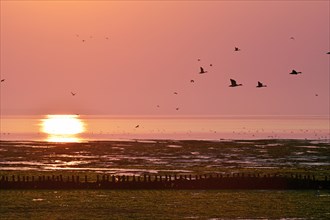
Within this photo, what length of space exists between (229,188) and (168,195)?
20.1 ft

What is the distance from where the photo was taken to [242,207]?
139 ft

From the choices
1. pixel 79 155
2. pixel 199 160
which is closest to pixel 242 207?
pixel 199 160

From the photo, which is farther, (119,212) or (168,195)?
(168,195)

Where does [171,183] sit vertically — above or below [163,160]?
below

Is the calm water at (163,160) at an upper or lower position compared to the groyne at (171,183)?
upper

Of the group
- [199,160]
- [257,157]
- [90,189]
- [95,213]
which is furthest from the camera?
[257,157]

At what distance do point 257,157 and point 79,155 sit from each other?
19.0 meters

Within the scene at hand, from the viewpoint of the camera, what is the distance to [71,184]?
5362cm

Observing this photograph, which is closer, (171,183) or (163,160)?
(171,183)

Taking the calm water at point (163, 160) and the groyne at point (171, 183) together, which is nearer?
the groyne at point (171, 183)

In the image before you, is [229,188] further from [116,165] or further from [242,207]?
[116,165]

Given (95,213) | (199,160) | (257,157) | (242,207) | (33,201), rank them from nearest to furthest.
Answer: (95,213) → (242,207) → (33,201) → (199,160) → (257,157)

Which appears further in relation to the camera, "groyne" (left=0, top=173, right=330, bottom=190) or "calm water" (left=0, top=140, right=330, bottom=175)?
"calm water" (left=0, top=140, right=330, bottom=175)

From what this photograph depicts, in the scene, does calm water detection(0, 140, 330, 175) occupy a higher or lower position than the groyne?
higher
